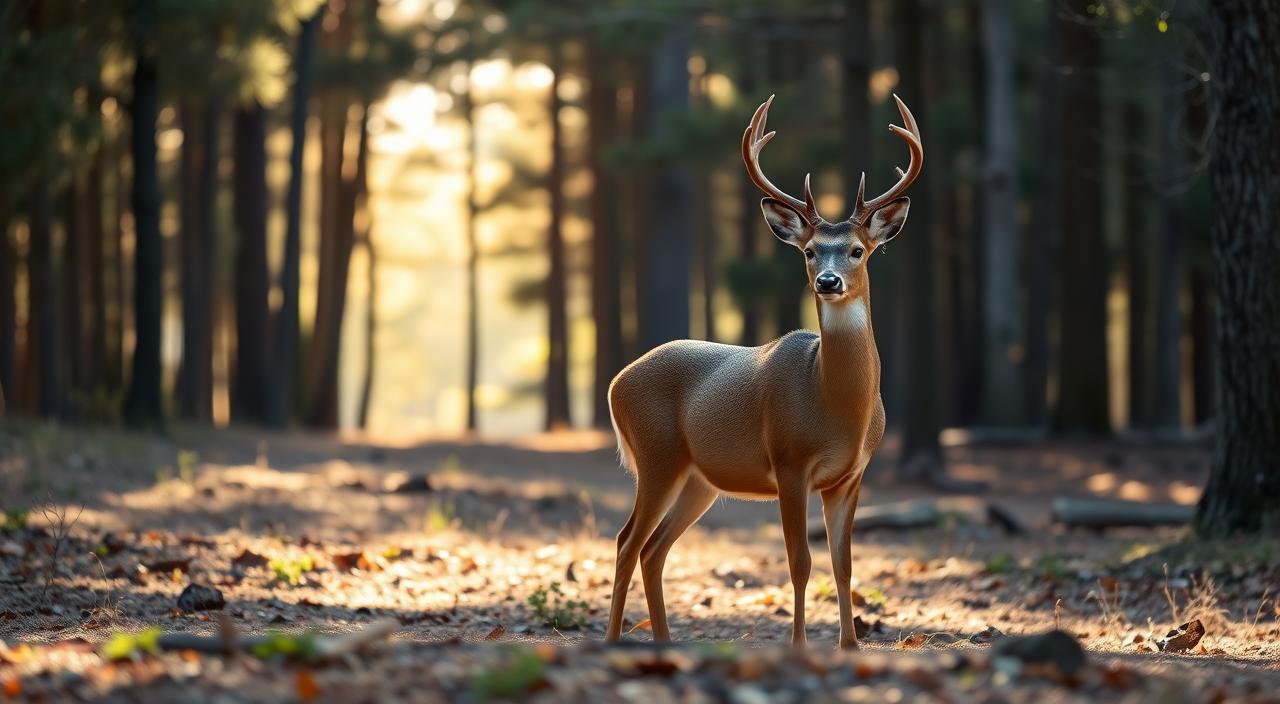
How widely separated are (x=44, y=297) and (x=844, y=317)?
17323mm

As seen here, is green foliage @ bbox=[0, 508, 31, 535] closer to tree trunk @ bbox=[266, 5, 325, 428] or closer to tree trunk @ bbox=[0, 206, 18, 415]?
tree trunk @ bbox=[0, 206, 18, 415]

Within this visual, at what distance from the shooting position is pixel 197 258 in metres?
27.9

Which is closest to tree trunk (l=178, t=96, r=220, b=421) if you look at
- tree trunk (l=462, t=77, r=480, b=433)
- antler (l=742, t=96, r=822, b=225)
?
tree trunk (l=462, t=77, r=480, b=433)

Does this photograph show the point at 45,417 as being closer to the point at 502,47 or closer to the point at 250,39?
the point at 250,39

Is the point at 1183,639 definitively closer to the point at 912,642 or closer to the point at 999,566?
the point at 912,642

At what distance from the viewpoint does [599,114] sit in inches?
1352

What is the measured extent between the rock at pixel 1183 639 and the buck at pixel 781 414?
1690 millimetres

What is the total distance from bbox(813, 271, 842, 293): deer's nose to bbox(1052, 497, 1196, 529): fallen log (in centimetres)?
719

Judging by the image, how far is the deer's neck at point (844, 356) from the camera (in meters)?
7.12

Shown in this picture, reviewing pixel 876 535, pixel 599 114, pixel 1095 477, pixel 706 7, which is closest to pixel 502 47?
pixel 599 114

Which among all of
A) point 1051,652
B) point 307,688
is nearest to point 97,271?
point 307,688

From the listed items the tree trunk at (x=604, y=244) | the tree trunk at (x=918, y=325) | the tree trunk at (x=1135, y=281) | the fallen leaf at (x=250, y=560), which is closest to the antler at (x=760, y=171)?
the fallen leaf at (x=250, y=560)

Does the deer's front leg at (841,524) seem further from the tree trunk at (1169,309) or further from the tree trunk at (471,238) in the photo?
the tree trunk at (471,238)

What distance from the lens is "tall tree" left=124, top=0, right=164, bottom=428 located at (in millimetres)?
19844
